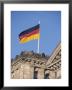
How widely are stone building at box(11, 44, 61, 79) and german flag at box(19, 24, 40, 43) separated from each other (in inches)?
2.4

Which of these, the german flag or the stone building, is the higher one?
the german flag

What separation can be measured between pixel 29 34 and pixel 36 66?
0.49 ft

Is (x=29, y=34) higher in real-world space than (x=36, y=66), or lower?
higher

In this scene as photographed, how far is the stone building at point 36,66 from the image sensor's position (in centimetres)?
80

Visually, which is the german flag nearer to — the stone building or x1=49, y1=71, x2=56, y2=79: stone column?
the stone building

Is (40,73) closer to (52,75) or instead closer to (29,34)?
(52,75)

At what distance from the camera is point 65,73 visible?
0.80m

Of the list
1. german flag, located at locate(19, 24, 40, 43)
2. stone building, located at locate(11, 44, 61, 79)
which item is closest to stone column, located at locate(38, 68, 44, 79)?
stone building, located at locate(11, 44, 61, 79)

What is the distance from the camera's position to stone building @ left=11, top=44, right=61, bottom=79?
0.80 meters

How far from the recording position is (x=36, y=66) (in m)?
0.80

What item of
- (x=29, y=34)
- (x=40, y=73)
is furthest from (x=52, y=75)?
(x=29, y=34)

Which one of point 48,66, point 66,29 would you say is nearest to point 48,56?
point 48,66

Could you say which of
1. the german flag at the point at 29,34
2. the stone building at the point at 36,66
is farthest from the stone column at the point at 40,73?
the german flag at the point at 29,34

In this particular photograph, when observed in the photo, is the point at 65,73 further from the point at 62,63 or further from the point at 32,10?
the point at 32,10
